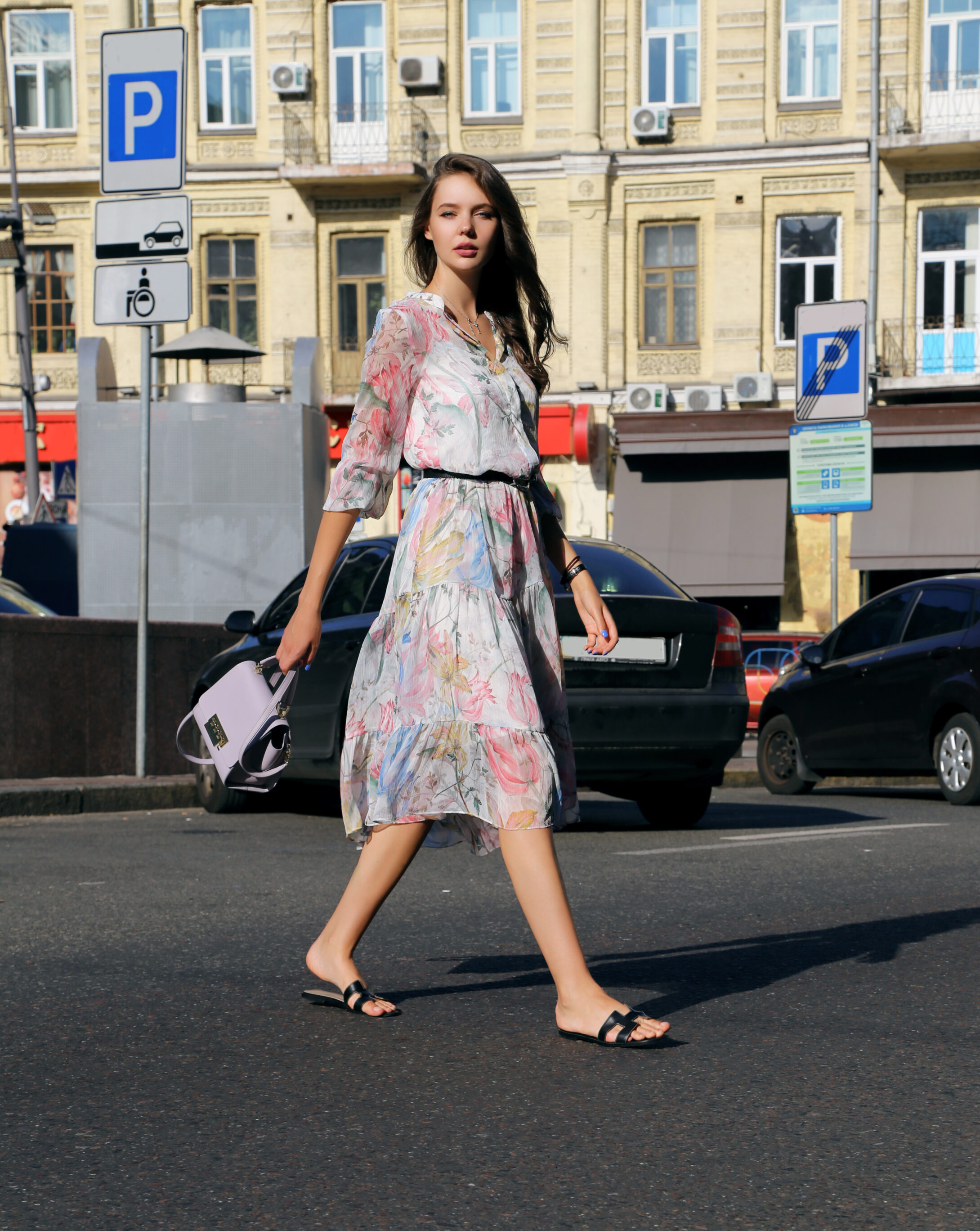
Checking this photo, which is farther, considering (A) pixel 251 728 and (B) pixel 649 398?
(B) pixel 649 398

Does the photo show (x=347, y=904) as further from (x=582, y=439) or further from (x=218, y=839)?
(x=582, y=439)

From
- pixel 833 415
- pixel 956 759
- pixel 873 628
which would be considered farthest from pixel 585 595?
pixel 833 415

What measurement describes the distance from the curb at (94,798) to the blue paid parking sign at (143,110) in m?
3.63

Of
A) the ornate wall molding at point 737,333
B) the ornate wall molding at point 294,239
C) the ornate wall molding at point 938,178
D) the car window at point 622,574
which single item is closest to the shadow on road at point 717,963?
the car window at point 622,574

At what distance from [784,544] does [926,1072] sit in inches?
1025

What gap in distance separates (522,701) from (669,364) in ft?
87.7

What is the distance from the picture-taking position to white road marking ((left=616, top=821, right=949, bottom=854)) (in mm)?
7848

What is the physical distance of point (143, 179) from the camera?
10555mm

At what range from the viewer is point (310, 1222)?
8.58 ft

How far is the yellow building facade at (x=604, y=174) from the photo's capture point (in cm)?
2895

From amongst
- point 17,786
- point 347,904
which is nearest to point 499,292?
point 347,904

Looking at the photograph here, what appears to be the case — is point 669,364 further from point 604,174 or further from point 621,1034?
point 621,1034

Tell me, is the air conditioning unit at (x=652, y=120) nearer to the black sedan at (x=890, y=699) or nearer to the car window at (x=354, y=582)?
the black sedan at (x=890, y=699)

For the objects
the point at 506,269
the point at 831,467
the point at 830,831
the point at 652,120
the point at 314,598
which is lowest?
the point at 830,831
